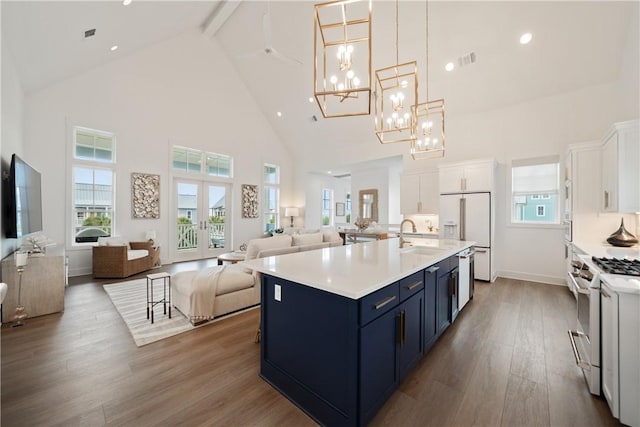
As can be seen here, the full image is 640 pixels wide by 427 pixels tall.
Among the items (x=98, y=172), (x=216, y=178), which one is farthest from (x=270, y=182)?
(x=98, y=172)

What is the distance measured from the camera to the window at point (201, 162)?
6.85 metres

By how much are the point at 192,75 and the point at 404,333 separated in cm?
795

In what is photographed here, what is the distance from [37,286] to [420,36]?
22.7ft

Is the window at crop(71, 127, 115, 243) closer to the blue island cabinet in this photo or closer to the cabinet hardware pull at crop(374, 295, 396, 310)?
the blue island cabinet

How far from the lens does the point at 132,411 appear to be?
1.67 metres

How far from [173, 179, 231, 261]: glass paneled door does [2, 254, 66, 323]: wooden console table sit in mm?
3448

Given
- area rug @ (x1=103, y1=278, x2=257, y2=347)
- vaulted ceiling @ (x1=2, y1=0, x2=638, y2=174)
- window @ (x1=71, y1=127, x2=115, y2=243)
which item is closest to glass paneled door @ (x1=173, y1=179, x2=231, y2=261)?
window @ (x1=71, y1=127, x2=115, y2=243)

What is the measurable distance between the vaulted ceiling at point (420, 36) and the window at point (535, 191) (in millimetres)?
1315

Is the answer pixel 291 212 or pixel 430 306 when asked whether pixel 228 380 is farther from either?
pixel 291 212

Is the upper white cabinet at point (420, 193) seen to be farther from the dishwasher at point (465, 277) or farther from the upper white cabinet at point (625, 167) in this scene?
the upper white cabinet at point (625, 167)

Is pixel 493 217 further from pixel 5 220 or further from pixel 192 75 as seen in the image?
pixel 192 75

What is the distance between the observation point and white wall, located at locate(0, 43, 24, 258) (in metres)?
3.17

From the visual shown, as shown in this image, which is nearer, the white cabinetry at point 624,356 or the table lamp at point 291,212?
the white cabinetry at point 624,356

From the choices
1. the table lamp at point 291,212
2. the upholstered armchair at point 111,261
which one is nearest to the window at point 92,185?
the upholstered armchair at point 111,261
